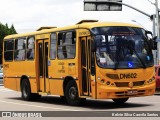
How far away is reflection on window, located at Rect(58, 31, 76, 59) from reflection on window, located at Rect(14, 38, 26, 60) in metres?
3.78

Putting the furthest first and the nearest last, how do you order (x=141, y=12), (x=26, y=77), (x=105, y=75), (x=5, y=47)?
(x=141, y=12) → (x=5, y=47) → (x=26, y=77) → (x=105, y=75)

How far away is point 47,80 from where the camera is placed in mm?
21578

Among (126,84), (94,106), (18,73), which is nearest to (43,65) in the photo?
(18,73)

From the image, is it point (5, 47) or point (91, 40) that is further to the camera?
point (5, 47)

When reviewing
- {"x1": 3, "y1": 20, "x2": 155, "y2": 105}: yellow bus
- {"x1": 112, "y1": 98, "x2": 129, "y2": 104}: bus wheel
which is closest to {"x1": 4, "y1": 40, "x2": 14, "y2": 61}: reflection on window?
{"x1": 3, "y1": 20, "x2": 155, "y2": 105}: yellow bus

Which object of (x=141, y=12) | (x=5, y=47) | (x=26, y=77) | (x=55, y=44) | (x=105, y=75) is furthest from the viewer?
(x=141, y=12)

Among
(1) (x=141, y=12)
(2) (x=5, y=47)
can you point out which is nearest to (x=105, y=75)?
(2) (x=5, y=47)

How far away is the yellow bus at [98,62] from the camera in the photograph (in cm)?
1792

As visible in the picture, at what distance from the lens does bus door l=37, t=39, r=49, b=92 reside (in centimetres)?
2172

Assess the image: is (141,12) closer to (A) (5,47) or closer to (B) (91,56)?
(A) (5,47)

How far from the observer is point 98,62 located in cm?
1791

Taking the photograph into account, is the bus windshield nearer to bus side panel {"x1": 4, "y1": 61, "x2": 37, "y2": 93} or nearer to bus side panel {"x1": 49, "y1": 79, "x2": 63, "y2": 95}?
bus side panel {"x1": 49, "y1": 79, "x2": 63, "y2": 95}

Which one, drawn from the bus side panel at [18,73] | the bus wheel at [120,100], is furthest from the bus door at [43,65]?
the bus wheel at [120,100]

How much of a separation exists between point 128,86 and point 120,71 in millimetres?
580
